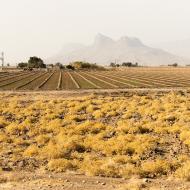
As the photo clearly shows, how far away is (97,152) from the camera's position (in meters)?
17.8

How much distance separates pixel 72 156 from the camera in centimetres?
1705

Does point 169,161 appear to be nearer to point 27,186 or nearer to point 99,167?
point 99,167

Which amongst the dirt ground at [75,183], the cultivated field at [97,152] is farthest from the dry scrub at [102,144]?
the dirt ground at [75,183]

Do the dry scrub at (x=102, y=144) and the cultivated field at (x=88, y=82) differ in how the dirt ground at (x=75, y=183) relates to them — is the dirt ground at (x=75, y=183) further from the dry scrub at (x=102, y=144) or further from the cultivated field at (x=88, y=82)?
the cultivated field at (x=88, y=82)

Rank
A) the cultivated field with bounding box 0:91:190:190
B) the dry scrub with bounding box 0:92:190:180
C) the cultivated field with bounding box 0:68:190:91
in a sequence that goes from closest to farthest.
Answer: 1. the cultivated field with bounding box 0:91:190:190
2. the dry scrub with bounding box 0:92:190:180
3. the cultivated field with bounding box 0:68:190:91

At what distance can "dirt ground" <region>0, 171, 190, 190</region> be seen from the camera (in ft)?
41.2

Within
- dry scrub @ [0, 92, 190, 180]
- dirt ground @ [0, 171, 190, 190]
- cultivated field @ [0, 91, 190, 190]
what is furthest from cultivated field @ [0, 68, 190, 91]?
dirt ground @ [0, 171, 190, 190]

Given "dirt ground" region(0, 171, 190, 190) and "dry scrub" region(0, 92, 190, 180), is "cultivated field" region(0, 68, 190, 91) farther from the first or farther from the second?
"dirt ground" region(0, 171, 190, 190)

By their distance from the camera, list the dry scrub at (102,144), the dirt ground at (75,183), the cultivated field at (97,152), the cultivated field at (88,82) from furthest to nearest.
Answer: the cultivated field at (88,82), the dry scrub at (102,144), the cultivated field at (97,152), the dirt ground at (75,183)

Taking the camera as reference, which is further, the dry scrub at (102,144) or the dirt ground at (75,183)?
the dry scrub at (102,144)

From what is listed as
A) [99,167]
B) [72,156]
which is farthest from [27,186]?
[72,156]

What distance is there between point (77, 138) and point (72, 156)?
3379 mm

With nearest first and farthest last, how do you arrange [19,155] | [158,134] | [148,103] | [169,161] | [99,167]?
[99,167]
[169,161]
[19,155]
[158,134]
[148,103]

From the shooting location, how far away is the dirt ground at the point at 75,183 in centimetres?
1255
